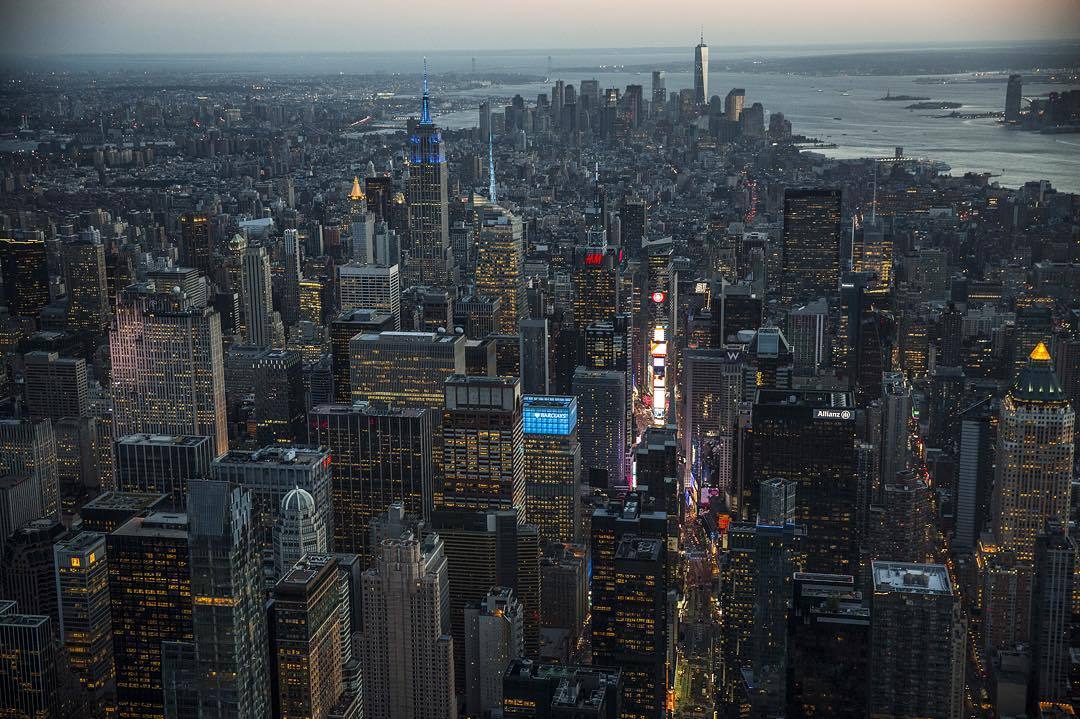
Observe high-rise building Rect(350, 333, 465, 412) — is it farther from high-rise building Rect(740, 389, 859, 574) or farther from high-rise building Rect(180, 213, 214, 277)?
high-rise building Rect(740, 389, 859, 574)

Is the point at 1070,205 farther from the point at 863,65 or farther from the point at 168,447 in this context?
the point at 168,447

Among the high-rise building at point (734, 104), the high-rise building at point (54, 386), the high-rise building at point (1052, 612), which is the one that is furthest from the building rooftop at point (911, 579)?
the high-rise building at point (54, 386)

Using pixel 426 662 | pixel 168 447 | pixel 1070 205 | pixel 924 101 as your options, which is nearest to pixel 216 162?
pixel 168 447

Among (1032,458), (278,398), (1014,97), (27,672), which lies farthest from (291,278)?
(1014,97)

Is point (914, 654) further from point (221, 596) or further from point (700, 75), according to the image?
point (700, 75)

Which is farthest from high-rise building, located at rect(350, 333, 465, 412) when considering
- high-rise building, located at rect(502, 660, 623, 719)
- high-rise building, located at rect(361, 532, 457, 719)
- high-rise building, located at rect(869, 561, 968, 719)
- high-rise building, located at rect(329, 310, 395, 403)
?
high-rise building, located at rect(869, 561, 968, 719)
